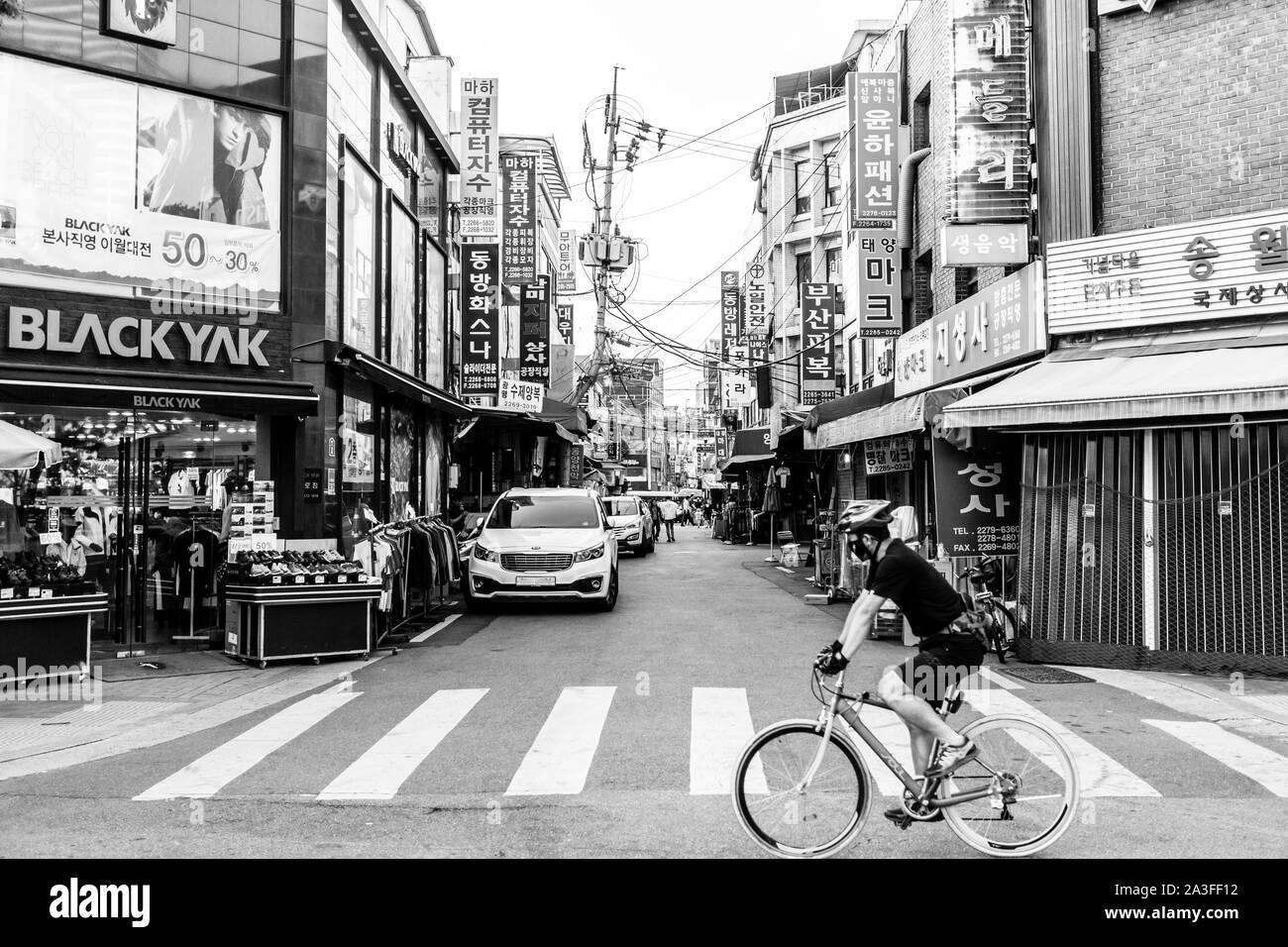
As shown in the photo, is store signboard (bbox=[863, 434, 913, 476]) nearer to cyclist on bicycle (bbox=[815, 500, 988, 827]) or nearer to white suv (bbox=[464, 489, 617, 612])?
white suv (bbox=[464, 489, 617, 612])

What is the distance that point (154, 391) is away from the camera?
40.8ft

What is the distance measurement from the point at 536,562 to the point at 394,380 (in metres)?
4.10

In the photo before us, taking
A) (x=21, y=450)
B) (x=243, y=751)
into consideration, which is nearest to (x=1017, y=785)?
(x=243, y=751)

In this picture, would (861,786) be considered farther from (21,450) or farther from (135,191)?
(135,191)

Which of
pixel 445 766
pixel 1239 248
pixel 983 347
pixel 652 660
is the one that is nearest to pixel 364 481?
pixel 652 660

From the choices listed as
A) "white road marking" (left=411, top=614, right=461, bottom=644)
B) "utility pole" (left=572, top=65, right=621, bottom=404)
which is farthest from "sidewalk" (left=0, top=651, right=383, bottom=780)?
"utility pole" (left=572, top=65, right=621, bottom=404)

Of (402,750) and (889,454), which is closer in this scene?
(402,750)

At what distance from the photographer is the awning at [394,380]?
15.2m

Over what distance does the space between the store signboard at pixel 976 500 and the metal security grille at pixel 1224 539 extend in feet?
7.27

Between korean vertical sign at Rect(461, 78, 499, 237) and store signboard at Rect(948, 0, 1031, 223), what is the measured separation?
13.5 m

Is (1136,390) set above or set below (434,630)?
above

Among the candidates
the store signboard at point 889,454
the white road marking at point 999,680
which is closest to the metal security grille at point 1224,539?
the white road marking at point 999,680

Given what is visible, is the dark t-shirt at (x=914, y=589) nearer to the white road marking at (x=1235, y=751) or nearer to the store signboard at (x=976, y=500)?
the white road marking at (x=1235, y=751)
